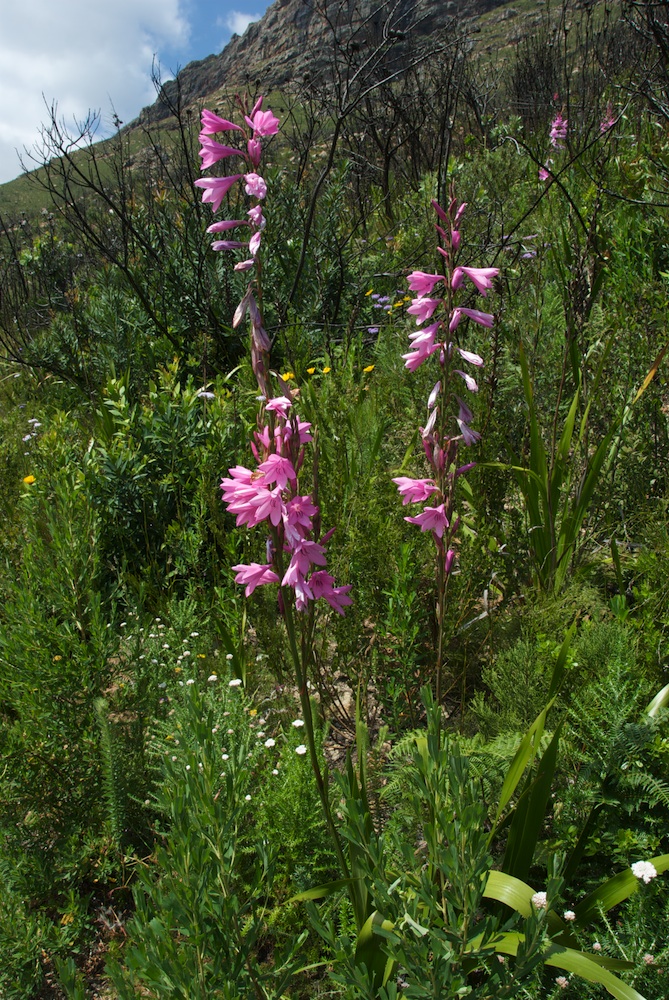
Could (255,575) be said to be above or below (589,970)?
above

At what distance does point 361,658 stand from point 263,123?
1.79 metres

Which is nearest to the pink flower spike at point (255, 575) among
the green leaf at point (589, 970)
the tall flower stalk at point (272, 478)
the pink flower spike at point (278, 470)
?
the tall flower stalk at point (272, 478)

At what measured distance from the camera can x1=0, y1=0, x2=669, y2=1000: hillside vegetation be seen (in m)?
1.22

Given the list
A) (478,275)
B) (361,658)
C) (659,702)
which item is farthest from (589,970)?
(478,275)

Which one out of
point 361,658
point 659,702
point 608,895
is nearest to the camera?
point 608,895

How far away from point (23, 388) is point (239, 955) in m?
5.42

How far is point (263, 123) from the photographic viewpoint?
4.34 feet

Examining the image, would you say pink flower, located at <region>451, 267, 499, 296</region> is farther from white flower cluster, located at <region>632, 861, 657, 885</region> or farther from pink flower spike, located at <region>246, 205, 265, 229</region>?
white flower cluster, located at <region>632, 861, 657, 885</region>

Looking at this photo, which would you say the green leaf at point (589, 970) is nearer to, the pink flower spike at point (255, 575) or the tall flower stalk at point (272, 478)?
the tall flower stalk at point (272, 478)

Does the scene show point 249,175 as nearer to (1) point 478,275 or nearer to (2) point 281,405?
(2) point 281,405

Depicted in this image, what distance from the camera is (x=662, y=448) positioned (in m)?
2.70

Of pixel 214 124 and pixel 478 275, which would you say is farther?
pixel 478 275

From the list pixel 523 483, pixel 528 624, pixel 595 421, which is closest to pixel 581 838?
pixel 528 624

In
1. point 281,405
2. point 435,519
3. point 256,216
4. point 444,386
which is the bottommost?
point 435,519
